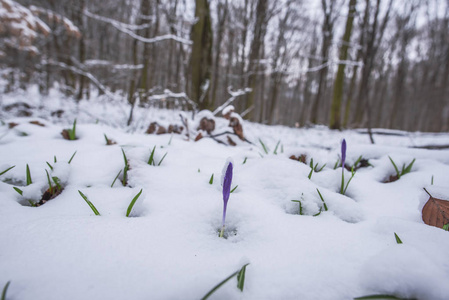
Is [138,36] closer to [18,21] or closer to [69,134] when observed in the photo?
[69,134]

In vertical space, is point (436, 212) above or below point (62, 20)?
below

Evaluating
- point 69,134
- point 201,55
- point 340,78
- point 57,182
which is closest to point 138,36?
point 201,55

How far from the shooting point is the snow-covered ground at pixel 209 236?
1.47 ft

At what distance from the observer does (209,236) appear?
2.12ft

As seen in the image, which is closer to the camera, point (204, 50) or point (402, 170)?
point (402, 170)

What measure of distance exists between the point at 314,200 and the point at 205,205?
0.42 m

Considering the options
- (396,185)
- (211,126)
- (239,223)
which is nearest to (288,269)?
(239,223)

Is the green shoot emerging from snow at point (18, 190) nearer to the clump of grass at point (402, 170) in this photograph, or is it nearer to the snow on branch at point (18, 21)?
the clump of grass at point (402, 170)

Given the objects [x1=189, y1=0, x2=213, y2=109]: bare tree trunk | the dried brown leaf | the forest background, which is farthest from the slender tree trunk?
the dried brown leaf

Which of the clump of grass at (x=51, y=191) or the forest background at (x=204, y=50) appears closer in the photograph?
the clump of grass at (x=51, y=191)

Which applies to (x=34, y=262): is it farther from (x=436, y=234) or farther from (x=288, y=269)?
(x=436, y=234)

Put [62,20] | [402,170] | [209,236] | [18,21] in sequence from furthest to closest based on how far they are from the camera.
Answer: [62,20] → [18,21] → [402,170] → [209,236]

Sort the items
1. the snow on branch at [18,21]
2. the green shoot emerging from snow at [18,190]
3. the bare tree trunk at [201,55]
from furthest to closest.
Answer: the snow on branch at [18,21]
the bare tree trunk at [201,55]
the green shoot emerging from snow at [18,190]

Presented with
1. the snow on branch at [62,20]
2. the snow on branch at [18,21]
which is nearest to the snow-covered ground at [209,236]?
the snow on branch at [18,21]
